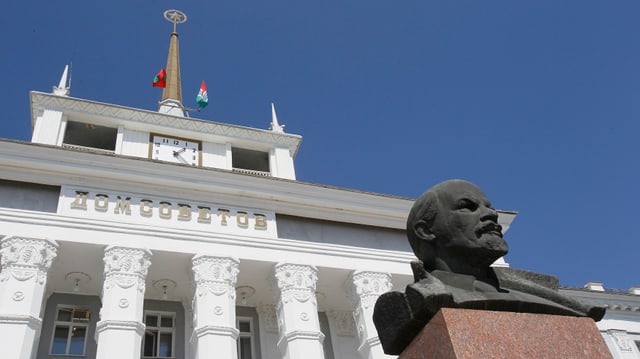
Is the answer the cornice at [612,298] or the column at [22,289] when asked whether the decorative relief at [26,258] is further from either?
the cornice at [612,298]

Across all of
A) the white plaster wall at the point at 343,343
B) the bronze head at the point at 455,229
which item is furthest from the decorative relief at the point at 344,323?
the bronze head at the point at 455,229

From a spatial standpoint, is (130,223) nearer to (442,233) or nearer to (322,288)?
(322,288)

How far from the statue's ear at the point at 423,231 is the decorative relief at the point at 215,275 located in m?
11.2

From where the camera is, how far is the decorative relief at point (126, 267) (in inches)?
544

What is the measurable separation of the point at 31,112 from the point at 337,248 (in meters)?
12.4

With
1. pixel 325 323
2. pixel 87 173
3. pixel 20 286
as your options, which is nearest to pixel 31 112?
pixel 87 173

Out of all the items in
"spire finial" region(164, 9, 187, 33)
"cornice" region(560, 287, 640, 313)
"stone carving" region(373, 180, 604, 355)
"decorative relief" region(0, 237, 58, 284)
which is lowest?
"stone carving" region(373, 180, 604, 355)

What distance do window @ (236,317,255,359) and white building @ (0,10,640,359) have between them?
4cm

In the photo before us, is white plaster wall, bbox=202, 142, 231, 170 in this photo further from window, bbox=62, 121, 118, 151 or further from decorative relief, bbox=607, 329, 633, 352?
decorative relief, bbox=607, 329, 633, 352

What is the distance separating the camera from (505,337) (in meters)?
3.40

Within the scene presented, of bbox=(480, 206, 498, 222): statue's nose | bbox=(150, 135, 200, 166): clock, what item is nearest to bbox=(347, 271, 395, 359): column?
bbox=(150, 135, 200, 166): clock

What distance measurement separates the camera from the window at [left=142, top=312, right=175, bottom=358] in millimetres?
16109

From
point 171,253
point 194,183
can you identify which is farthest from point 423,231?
point 194,183

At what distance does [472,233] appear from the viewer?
3914 mm
